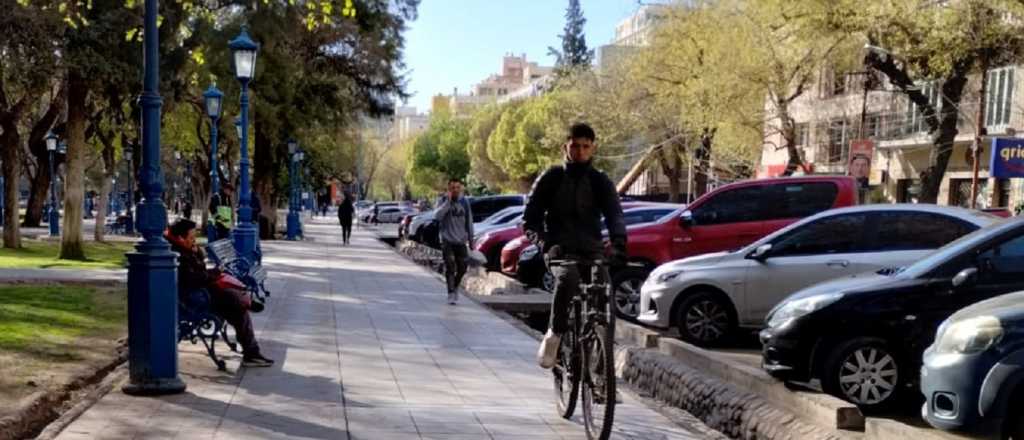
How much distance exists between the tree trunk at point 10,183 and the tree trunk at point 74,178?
375cm

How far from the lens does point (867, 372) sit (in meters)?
7.68

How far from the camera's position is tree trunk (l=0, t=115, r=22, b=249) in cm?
2530

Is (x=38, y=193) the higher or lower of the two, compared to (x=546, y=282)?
higher

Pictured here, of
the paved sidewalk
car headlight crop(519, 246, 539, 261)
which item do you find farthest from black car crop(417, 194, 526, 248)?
the paved sidewalk

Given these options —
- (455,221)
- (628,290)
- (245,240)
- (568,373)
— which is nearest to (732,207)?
(628,290)

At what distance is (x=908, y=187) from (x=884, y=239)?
34835 mm

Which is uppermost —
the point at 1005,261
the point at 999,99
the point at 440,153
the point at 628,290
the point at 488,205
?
the point at 440,153

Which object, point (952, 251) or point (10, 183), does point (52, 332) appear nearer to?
point (952, 251)

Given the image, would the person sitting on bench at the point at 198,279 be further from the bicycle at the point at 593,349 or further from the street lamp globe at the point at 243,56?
the street lamp globe at the point at 243,56

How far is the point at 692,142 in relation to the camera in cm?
4019

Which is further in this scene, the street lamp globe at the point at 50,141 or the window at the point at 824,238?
the street lamp globe at the point at 50,141

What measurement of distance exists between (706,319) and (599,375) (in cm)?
545

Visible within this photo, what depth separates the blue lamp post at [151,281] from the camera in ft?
22.8

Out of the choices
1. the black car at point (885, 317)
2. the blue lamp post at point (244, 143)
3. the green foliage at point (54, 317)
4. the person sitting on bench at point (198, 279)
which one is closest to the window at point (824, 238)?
the black car at point (885, 317)
